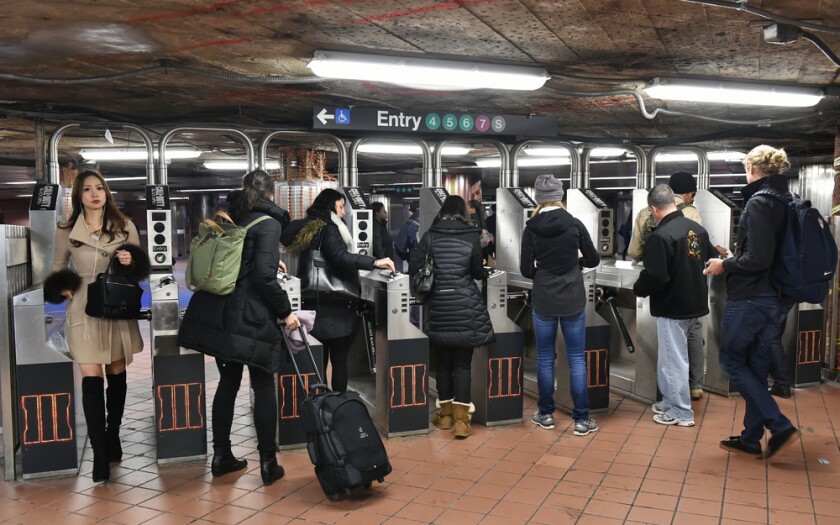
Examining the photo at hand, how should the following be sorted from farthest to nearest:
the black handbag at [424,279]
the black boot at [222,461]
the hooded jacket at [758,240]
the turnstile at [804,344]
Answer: the turnstile at [804,344]
the black handbag at [424,279]
the black boot at [222,461]
the hooded jacket at [758,240]

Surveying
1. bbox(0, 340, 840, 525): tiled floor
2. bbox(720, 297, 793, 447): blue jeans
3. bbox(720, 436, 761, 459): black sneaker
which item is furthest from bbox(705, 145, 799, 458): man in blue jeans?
bbox(0, 340, 840, 525): tiled floor

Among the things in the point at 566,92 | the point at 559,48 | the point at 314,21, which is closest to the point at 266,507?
the point at 314,21

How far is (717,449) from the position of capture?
13.7 feet

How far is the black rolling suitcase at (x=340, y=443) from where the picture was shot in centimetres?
330

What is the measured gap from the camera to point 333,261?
441 cm

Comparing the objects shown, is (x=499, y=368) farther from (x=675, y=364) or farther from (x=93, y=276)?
(x=93, y=276)

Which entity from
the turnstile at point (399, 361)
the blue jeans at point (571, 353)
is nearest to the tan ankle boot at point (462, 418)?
the turnstile at point (399, 361)

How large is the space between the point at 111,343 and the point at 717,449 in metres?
3.56

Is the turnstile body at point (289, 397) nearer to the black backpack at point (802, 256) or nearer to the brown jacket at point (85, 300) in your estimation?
the brown jacket at point (85, 300)

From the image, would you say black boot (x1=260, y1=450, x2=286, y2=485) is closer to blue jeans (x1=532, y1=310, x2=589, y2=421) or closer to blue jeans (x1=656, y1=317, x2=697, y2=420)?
blue jeans (x1=532, y1=310, x2=589, y2=421)

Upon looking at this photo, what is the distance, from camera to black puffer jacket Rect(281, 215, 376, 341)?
14.4 feet

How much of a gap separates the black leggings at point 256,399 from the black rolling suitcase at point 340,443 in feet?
1.03

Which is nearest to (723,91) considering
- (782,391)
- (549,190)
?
(549,190)

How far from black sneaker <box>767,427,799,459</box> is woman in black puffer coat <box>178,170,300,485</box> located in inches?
106
